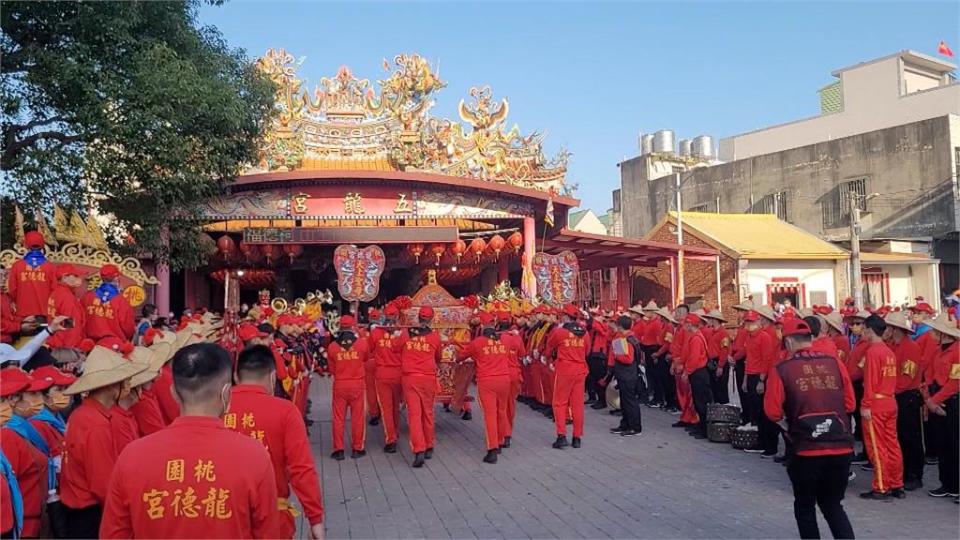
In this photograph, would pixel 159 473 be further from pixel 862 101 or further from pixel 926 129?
pixel 862 101

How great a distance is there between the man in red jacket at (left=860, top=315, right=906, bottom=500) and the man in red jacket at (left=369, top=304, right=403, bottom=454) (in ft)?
16.8

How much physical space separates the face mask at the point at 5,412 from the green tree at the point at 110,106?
6.21m

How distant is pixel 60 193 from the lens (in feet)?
32.0

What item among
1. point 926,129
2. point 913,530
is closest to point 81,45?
point 913,530

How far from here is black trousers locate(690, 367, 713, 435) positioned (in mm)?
9469

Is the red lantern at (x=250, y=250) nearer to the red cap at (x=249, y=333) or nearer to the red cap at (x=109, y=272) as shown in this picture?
the red cap at (x=249, y=333)

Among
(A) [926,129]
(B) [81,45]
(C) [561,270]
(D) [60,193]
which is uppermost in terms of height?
(A) [926,129]

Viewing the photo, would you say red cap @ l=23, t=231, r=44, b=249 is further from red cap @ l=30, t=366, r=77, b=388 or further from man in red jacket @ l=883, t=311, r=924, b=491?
man in red jacket @ l=883, t=311, r=924, b=491

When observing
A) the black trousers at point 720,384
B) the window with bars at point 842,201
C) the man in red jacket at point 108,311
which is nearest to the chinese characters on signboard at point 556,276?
the black trousers at point 720,384

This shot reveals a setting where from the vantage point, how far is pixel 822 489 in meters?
4.63

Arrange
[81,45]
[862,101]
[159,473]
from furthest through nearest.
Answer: [862,101] → [81,45] → [159,473]

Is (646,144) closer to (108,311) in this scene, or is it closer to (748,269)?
(748,269)

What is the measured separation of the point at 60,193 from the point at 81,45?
6.55ft

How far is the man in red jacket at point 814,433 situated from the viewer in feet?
15.0
